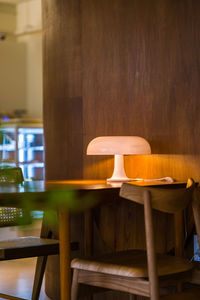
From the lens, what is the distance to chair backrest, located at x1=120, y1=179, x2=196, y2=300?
1.75 meters

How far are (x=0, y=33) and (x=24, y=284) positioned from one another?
6059 millimetres

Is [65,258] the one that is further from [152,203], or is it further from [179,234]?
[152,203]

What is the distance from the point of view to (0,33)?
8734 mm

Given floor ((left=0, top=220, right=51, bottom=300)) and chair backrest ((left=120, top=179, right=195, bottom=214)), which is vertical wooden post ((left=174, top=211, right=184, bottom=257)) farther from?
floor ((left=0, top=220, right=51, bottom=300))

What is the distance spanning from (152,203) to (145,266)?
27 centimetres

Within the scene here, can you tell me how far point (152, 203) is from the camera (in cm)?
→ 179

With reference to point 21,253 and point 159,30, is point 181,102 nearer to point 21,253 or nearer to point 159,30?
point 159,30

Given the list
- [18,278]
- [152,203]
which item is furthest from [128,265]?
[18,278]

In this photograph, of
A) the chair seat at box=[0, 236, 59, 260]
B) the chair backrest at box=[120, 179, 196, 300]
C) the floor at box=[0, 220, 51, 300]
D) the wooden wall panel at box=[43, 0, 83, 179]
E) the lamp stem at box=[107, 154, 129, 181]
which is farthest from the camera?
the floor at box=[0, 220, 51, 300]

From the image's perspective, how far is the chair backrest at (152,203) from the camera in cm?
175

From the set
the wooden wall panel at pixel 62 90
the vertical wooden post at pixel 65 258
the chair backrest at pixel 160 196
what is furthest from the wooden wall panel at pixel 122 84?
the chair backrest at pixel 160 196

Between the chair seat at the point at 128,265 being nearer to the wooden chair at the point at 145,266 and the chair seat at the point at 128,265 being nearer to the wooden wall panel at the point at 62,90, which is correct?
the wooden chair at the point at 145,266

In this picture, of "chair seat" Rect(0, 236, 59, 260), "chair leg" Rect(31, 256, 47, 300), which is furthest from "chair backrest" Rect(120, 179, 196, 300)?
"chair leg" Rect(31, 256, 47, 300)

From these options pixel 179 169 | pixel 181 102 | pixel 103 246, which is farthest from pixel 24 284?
pixel 181 102
